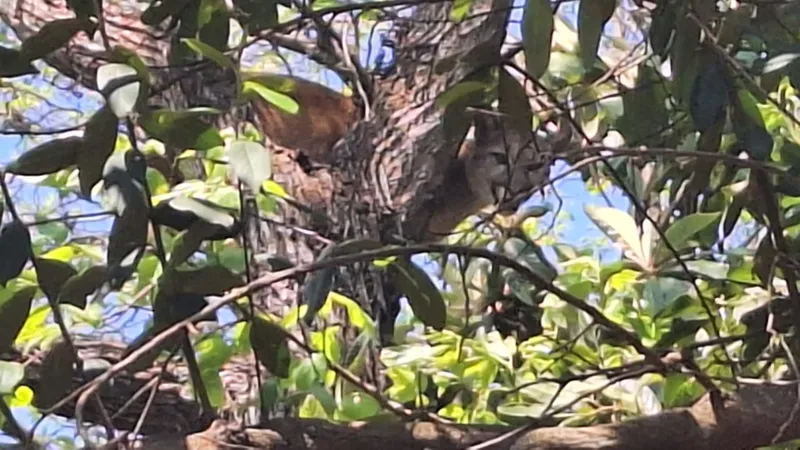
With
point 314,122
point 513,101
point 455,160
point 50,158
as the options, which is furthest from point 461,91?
point 314,122

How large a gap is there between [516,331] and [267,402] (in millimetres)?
402

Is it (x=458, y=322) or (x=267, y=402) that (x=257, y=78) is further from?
(x=458, y=322)

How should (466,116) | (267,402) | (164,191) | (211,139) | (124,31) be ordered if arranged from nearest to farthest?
1. (211,139)
2. (466,116)
3. (267,402)
4. (164,191)
5. (124,31)

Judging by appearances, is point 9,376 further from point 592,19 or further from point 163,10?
point 592,19

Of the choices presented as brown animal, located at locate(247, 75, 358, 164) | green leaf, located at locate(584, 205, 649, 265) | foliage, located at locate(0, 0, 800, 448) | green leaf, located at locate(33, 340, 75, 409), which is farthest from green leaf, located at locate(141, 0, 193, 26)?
brown animal, located at locate(247, 75, 358, 164)

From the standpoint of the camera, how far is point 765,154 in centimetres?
71

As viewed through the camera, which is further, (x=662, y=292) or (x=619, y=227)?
(x=619, y=227)

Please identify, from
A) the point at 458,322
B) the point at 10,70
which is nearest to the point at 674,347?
the point at 458,322

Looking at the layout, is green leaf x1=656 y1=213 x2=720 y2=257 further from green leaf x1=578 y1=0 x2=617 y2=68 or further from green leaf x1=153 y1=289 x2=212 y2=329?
green leaf x1=153 y1=289 x2=212 y2=329

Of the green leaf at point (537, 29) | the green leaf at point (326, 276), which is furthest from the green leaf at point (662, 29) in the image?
the green leaf at point (326, 276)

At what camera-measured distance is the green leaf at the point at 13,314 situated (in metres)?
0.66

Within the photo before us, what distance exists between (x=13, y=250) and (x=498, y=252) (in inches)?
13.3

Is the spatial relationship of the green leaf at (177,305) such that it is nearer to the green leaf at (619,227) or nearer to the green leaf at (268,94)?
the green leaf at (268,94)

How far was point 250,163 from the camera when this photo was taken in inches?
24.4
